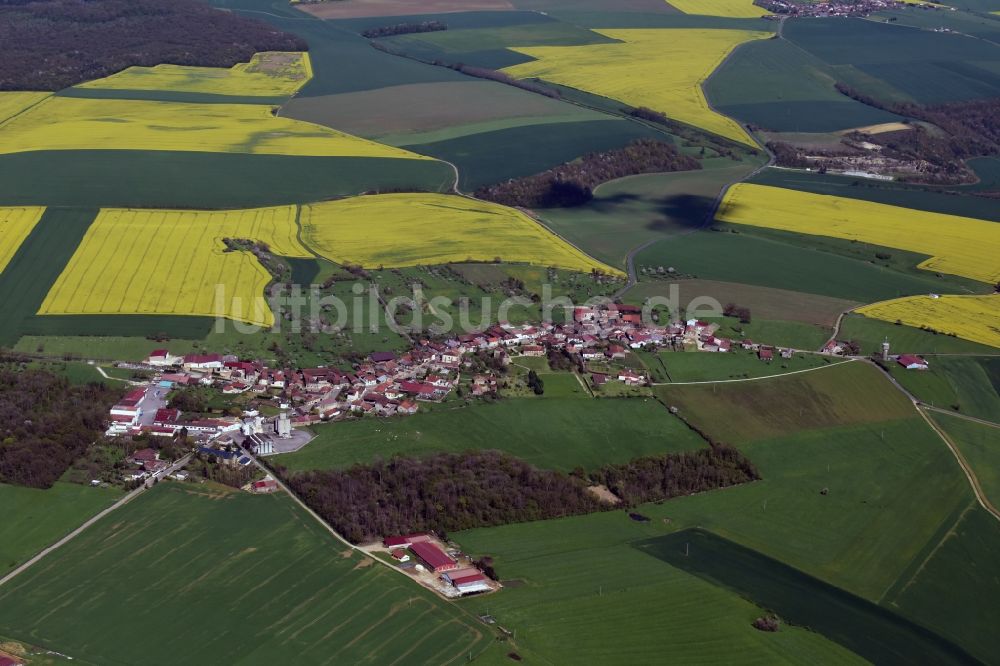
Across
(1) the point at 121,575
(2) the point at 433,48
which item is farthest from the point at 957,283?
(2) the point at 433,48

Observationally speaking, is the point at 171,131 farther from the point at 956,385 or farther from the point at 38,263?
the point at 956,385

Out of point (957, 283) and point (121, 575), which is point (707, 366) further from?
point (121, 575)

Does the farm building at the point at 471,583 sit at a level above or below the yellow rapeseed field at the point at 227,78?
below

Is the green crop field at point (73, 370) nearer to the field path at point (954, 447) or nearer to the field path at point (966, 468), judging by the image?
the field path at point (954, 447)

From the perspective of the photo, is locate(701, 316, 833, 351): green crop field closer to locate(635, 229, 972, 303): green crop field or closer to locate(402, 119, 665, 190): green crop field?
locate(635, 229, 972, 303): green crop field

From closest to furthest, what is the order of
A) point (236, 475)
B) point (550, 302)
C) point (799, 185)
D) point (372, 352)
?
point (236, 475)
point (372, 352)
point (550, 302)
point (799, 185)

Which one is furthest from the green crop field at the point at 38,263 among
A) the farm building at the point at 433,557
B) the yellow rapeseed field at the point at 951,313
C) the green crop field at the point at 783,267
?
the yellow rapeseed field at the point at 951,313
